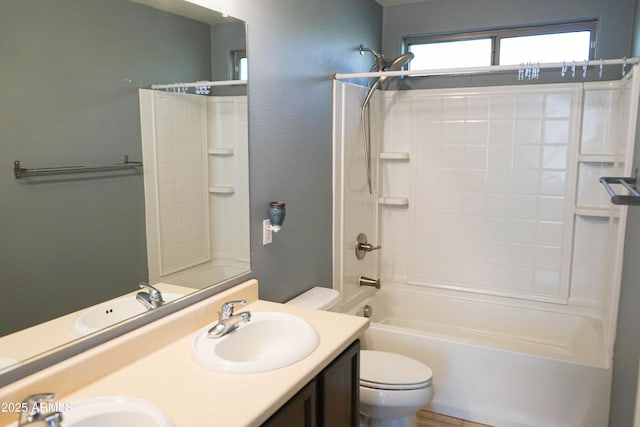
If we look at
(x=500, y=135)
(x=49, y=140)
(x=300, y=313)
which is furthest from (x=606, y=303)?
(x=49, y=140)

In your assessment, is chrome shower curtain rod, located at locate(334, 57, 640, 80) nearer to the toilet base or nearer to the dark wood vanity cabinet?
the dark wood vanity cabinet

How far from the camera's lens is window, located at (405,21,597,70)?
320cm

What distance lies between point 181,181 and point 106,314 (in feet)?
1.78

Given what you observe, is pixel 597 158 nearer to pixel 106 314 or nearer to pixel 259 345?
pixel 259 345

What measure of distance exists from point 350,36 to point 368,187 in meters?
0.98

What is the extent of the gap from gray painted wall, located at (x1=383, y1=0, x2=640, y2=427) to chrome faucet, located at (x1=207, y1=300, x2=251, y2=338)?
147 centimetres

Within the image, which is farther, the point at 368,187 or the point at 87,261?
the point at 368,187

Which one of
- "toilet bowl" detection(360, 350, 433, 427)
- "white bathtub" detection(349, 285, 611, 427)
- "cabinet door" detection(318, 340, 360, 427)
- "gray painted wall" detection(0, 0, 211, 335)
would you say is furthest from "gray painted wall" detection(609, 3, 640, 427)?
"gray painted wall" detection(0, 0, 211, 335)

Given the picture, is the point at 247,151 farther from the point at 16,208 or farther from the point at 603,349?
the point at 603,349

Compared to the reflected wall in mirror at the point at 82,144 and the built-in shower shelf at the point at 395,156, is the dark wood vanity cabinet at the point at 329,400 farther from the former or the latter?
the built-in shower shelf at the point at 395,156

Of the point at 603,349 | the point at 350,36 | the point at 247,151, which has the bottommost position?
the point at 603,349

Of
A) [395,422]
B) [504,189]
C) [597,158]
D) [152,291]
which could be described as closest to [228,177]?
[152,291]

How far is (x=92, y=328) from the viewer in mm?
1464

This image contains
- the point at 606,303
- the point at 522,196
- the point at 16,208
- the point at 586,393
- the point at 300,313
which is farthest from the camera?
the point at 522,196
